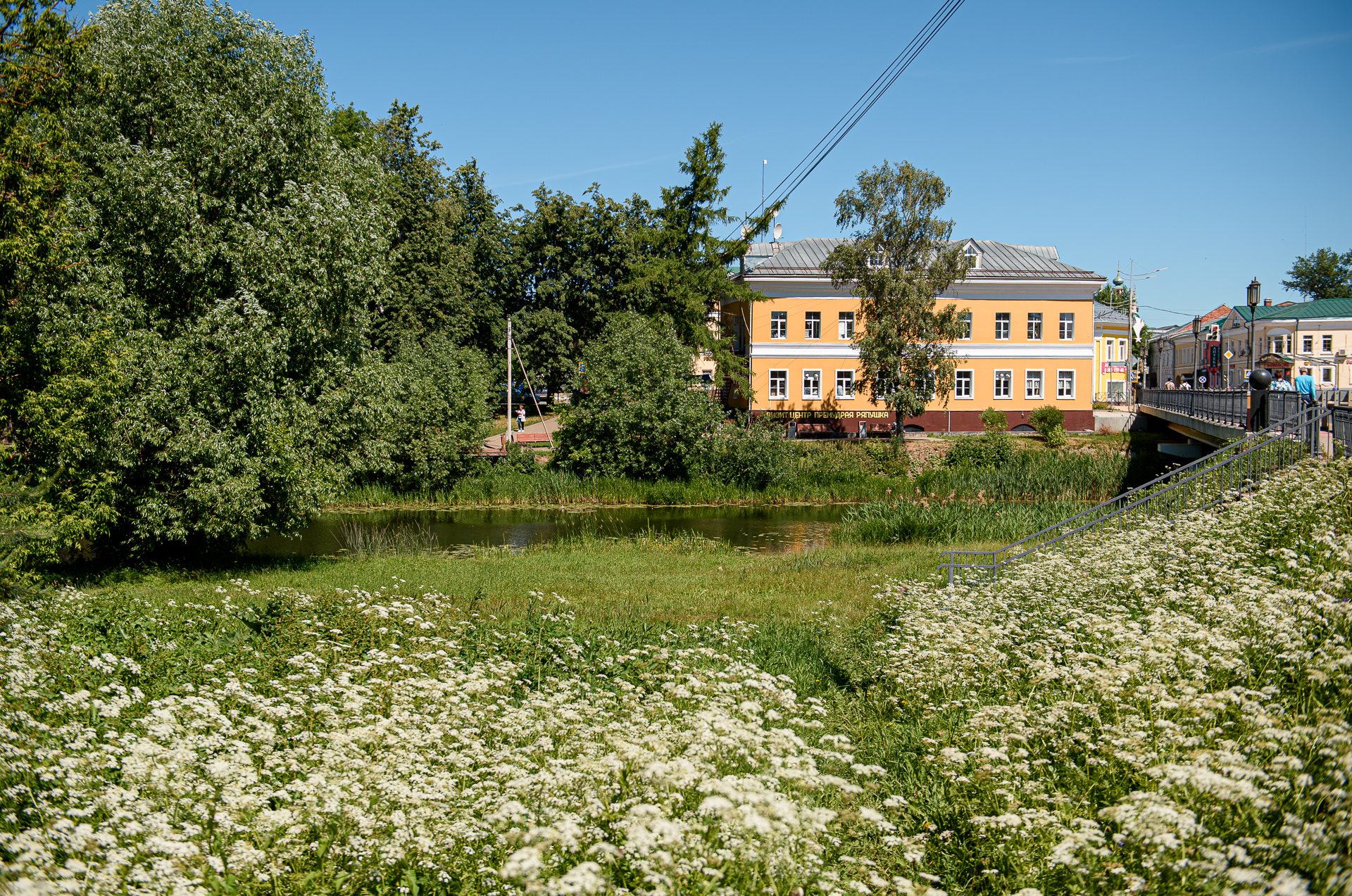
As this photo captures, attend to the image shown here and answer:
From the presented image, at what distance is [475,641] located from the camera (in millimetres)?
9688

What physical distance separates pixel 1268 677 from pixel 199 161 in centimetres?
1900

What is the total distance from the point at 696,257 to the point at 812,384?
1064 cm

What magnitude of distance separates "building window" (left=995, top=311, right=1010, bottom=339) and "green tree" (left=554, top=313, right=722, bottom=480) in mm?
20690

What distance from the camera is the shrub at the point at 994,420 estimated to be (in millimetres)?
43812

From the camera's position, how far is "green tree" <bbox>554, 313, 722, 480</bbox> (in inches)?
1346

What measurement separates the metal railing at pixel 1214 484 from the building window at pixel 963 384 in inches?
1251

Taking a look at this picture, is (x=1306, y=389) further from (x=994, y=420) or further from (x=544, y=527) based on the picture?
(x=994, y=420)

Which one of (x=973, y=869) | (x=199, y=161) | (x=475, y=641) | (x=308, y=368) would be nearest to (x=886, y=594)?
(x=475, y=641)

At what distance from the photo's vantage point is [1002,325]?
47.9 m

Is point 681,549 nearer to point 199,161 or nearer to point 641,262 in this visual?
point 199,161

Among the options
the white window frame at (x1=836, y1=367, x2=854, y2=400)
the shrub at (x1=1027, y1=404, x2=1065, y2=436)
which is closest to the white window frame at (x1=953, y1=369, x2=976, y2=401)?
the shrub at (x1=1027, y1=404, x2=1065, y2=436)

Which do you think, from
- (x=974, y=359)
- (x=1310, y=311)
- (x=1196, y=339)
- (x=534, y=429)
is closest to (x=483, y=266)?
(x=534, y=429)

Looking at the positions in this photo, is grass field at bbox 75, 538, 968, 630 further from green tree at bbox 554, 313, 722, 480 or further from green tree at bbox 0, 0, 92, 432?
green tree at bbox 554, 313, 722, 480

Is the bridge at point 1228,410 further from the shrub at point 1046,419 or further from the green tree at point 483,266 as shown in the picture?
the green tree at point 483,266
